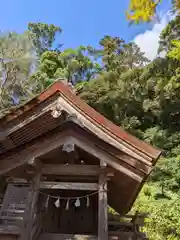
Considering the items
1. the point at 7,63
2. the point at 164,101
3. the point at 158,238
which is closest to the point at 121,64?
the point at 164,101

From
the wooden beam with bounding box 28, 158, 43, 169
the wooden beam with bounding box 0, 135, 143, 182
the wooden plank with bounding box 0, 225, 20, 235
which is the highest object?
the wooden beam with bounding box 0, 135, 143, 182

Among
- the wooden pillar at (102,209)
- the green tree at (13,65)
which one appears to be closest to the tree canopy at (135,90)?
the green tree at (13,65)

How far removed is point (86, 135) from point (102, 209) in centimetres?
143

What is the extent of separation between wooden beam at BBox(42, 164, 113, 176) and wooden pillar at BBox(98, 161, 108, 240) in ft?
0.41

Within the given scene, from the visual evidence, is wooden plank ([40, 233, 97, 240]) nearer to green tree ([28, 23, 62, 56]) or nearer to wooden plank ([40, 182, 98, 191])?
wooden plank ([40, 182, 98, 191])

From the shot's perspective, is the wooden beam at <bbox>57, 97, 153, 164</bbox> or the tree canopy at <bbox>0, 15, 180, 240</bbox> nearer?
the wooden beam at <bbox>57, 97, 153, 164</bbox>

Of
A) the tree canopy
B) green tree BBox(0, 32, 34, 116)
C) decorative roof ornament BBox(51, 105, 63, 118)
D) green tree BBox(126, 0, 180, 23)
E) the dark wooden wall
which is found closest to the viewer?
green tree BBox(126, 0, 180, 23)

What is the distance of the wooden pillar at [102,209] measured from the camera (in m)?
4.63

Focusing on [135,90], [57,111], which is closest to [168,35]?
[135,90]

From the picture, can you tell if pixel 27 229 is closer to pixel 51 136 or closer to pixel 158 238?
pixel 51 136

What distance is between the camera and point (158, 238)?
1336 centimetres

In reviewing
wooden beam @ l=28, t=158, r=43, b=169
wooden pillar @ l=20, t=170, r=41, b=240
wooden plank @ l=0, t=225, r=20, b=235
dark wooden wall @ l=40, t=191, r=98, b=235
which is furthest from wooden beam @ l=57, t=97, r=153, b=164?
dark wooden wall @ l=40, t=191, r=98, b=235

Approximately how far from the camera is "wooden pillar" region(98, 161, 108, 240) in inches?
182

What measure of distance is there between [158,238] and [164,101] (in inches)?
571
